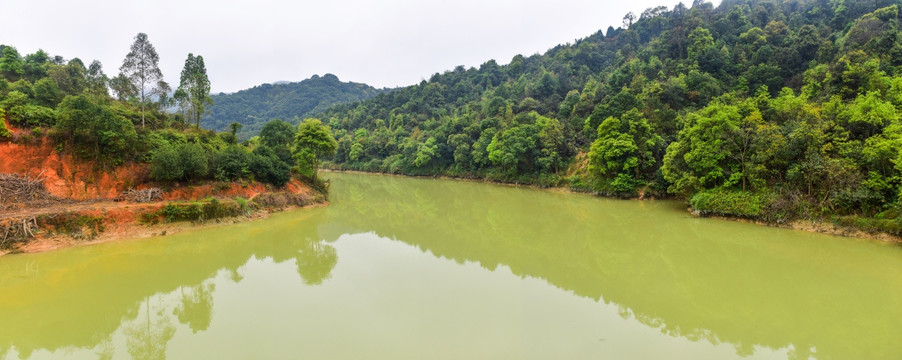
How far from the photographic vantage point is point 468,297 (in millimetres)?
8578

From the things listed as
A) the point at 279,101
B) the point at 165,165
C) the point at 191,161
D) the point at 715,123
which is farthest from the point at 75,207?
the point at 279,101

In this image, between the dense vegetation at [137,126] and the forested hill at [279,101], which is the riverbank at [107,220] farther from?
the forested hill at [279,101]

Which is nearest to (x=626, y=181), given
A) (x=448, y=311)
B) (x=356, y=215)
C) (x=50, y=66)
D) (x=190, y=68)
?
(x=356, y=215)

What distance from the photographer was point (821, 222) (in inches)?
548

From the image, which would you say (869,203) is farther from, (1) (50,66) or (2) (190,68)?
(1) (50,66)

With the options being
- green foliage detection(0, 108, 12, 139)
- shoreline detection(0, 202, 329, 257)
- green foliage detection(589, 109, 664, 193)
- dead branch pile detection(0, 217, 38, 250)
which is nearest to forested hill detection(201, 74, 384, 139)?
green foliage detection(0, 108, 12, 139)

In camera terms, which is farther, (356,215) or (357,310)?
(356,215)

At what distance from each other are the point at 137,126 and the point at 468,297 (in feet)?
62.8

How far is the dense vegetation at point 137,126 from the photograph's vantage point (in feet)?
50.3

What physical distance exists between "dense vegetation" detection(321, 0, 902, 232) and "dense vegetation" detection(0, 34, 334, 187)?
706 inches

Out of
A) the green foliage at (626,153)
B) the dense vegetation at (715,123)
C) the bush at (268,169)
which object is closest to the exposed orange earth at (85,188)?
the bush at (268,169)

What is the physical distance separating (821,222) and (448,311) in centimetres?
1464

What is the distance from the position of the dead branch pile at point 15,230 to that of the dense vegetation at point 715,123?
24.6m

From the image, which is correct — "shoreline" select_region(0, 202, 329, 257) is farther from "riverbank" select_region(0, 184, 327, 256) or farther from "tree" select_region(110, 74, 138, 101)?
"tree" select_region(110, 74, 138, 101)
